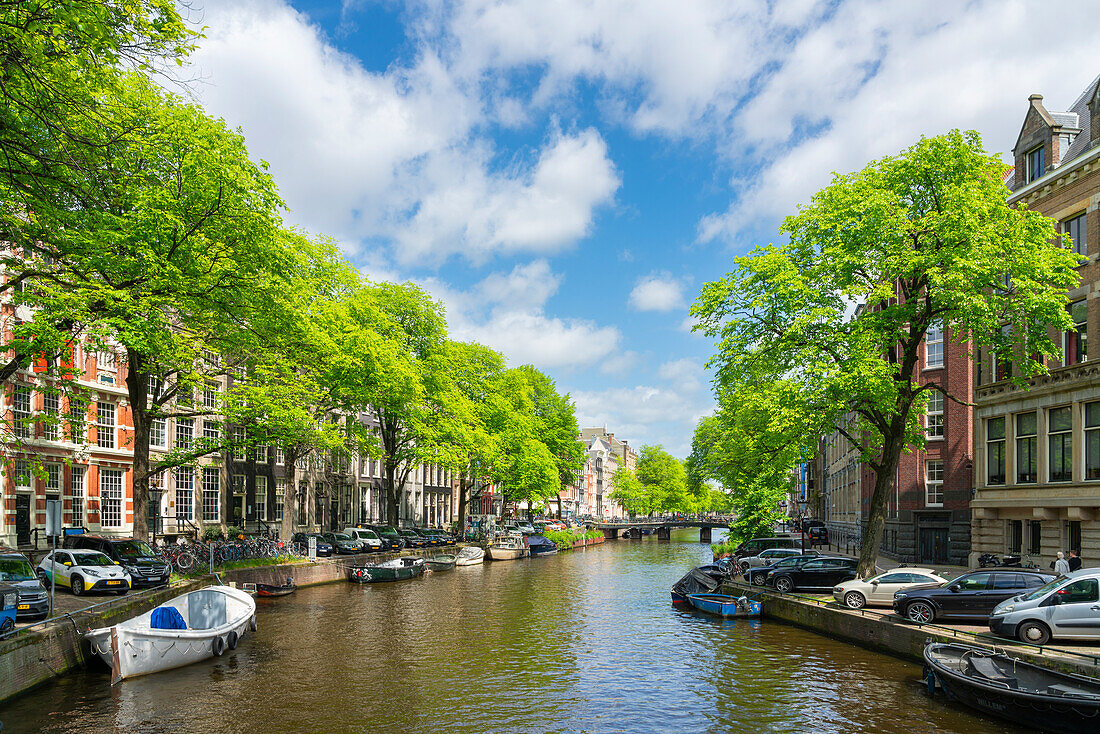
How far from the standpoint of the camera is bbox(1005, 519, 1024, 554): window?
120 feet

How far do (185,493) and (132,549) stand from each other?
20.7 m

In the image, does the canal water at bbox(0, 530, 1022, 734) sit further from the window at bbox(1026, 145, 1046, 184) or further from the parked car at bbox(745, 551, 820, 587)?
the window at bbox(1026, 145, 1046, 184)

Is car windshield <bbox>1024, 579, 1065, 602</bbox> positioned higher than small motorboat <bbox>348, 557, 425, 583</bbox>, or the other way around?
car windshield <bbox>1024, 579, 1065, 602</bbox>

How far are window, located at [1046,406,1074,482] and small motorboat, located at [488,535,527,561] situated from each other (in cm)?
4102

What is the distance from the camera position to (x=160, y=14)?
566 inches

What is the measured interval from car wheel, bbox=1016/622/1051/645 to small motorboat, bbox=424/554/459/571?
126 ft

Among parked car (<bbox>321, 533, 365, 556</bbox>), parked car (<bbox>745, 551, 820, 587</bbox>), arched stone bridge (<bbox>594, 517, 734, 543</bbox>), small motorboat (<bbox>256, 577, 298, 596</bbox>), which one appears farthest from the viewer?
arched stone bridge (<bbox>594, 517, 734, 543</bbox>)

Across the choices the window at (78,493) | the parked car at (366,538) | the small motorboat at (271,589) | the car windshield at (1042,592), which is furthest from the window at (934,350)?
the window at (78,493)

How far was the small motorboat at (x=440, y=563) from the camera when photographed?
53.4 meters

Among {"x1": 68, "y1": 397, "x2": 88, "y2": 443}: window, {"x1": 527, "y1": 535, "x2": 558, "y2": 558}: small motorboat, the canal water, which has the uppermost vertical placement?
{"x1": 68, "y1": 397, "x2": 88, "y2": 443}: window

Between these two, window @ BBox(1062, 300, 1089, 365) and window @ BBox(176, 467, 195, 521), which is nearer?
window @ BBox(1062, 300, 1089, 365)

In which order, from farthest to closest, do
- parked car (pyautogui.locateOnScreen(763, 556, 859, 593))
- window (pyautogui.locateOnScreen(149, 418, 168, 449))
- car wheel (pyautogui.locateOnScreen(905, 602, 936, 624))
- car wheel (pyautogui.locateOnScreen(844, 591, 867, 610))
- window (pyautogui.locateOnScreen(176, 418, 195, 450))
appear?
window (pyautogui.locateOnScreen(176, 418, 195, 450)), window (pyautogui.locateOnScreen(149, 418, 168, 449)), parked car (pyautogui.locateOnScreen(763, 556, 859, 593)), car wheel (pyautogui.locateOnScreen(844, 591, 867, 610)), car wheel (pyautogui.locateOnScreen(905, 602, 936, 624))

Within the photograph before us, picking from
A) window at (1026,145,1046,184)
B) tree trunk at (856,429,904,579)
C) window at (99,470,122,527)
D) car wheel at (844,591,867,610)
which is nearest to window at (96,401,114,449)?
window at (99,470,122,527)

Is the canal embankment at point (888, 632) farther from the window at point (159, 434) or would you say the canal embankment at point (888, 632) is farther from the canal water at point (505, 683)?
the window at point (159, 434)
